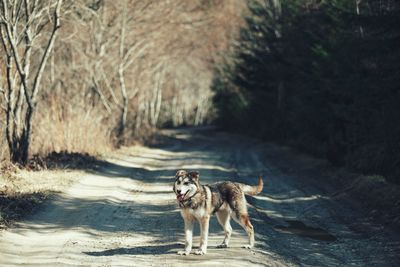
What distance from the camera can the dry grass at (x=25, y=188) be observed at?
12.0m

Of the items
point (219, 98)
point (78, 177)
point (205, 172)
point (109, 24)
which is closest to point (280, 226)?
point (78, 177)

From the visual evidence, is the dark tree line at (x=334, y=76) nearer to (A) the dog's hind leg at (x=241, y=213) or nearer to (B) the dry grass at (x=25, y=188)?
(A) the dog's hind leg at (x=241, y=213)

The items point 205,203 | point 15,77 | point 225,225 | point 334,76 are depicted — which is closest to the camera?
point 205,203

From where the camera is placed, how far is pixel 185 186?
9.23 m

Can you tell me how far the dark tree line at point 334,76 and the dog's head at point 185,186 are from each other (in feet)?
27.1

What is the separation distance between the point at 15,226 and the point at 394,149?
432 inches

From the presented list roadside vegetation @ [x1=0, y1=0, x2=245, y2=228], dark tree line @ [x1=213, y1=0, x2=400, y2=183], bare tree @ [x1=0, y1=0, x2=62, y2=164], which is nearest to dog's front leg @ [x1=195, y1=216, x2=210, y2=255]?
roadside vegetation @ [x1=0, y1=0, x2=245, y2=228]

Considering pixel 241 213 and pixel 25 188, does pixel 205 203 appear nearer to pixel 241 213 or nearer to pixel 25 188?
pixel 241 213

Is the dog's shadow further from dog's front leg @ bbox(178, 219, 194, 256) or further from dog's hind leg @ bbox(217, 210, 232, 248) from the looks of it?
dog's hind leg @ bbox(217, 210, 232, 248)

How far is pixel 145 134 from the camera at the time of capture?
3803 centimetres

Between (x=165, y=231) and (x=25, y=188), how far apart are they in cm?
453

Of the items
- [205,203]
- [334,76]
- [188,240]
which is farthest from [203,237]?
[334,76]

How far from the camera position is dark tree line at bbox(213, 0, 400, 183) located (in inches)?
640

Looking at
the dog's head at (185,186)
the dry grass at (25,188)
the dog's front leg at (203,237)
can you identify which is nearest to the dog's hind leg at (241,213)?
the dog's front leg at (203,237)
